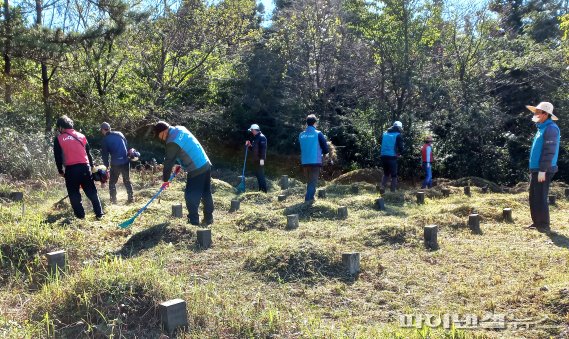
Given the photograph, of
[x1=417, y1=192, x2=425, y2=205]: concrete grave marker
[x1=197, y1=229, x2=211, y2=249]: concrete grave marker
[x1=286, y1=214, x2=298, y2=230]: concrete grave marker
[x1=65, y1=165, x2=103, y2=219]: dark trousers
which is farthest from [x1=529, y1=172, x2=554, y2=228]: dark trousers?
[x1=65, y1=165, x2=103, y2=219]: dark trousers

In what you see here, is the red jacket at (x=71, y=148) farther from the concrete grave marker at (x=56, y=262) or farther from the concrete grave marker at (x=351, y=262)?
the concrete grave marker at (x=351, y=262)

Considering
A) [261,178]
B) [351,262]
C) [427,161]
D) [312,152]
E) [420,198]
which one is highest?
[312,152]

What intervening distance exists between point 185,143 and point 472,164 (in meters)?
11.7

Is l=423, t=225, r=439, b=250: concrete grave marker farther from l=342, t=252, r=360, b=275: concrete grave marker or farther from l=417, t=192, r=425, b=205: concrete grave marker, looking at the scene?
l=417, t=192, r=425, b=205: concrete grave marker

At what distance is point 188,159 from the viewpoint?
7.40 meters

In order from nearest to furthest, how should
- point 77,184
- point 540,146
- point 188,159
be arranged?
point 188,159 < point 540,146 < point 77,184

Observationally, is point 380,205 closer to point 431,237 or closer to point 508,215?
point 508,215

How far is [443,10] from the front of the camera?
1691cm

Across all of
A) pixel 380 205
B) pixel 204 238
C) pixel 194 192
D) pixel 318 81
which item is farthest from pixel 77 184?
pixel 318 81

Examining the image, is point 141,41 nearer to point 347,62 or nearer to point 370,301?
point 347,62

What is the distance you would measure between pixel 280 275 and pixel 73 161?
13.5 feet

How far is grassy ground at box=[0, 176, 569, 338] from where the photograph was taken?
4.01 meters

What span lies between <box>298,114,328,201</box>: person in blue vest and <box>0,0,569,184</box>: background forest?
24.3 ft

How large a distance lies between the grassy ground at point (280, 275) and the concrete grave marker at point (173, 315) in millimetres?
91
